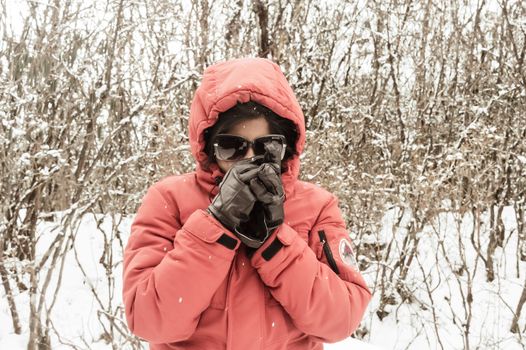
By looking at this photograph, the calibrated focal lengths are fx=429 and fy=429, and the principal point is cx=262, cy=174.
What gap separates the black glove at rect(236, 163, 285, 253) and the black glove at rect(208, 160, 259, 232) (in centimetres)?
2

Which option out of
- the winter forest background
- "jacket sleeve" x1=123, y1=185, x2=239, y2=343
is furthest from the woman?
the winter forest background

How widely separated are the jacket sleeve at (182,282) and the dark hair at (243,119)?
0.25 metres

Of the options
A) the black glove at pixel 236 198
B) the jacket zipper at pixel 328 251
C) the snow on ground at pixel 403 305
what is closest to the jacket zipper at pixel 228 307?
the black glove at pixel 236 198

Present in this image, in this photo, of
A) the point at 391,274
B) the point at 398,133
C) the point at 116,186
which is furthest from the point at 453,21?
the point at 116,186

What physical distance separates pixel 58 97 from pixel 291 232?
441cm

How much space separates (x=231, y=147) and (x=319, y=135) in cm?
398

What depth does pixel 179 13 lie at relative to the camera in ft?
18.1

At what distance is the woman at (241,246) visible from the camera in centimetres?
102

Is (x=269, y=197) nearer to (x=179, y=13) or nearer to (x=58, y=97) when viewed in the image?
(x=58, y=97)

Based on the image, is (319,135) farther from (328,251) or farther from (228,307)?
(228,307)

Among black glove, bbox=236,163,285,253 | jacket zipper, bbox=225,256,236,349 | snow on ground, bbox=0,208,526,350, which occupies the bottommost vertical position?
snow on ground, bbox=0,208,526,350

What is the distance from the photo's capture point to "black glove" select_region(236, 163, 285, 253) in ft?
3.29

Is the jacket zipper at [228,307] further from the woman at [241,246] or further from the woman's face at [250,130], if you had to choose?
the woman's face at [250,130]

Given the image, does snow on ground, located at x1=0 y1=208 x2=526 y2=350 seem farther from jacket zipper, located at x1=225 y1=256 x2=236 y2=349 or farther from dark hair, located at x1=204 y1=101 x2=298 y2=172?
jacket zipper, located at x1=225 y1=256 x2=236 y2=349
